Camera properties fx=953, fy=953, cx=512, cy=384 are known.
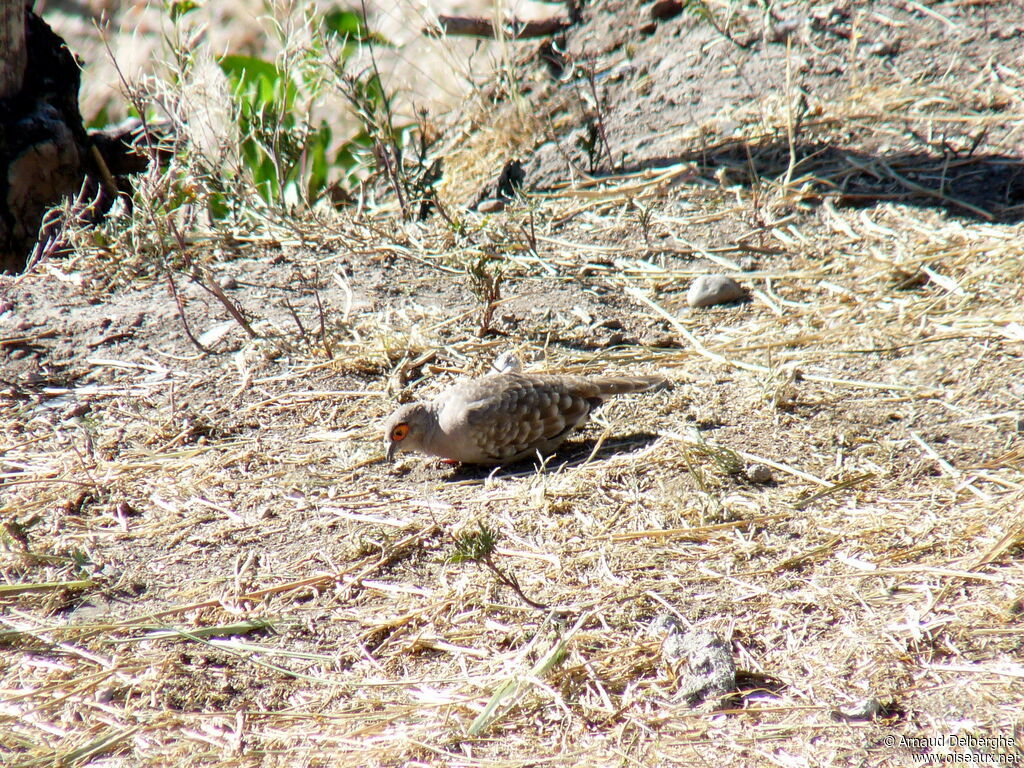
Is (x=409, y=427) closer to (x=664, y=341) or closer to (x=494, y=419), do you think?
(x=494, y=419)

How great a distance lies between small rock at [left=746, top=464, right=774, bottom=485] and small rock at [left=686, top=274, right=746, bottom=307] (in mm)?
1655

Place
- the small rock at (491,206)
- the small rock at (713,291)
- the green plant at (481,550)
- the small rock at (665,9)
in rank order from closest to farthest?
the green plant at (481,550) → the small rock at (713,291) → the small rock at (491,206) → the small rock at (665,9)

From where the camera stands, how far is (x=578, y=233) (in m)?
6.00

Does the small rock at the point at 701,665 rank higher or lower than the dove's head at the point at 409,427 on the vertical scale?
→ lower

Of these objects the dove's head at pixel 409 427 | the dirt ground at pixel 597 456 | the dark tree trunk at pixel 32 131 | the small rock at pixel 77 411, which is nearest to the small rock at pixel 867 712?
the dirt ground at pixel 597 456

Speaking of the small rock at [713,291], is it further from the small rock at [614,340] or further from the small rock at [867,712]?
the small rock at [867,712]

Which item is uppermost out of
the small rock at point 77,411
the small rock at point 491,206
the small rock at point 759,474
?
the small rock at point 491,206

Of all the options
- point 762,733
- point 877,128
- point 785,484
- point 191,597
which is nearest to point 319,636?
point 191,597

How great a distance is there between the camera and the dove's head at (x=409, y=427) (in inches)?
155

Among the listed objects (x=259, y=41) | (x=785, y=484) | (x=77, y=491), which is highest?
(x=259, y=41)

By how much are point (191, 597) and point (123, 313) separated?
2618 mm

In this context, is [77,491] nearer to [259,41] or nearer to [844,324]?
[844,324]

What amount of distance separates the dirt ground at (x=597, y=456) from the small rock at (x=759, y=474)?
69 mm

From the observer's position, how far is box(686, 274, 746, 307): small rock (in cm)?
511
